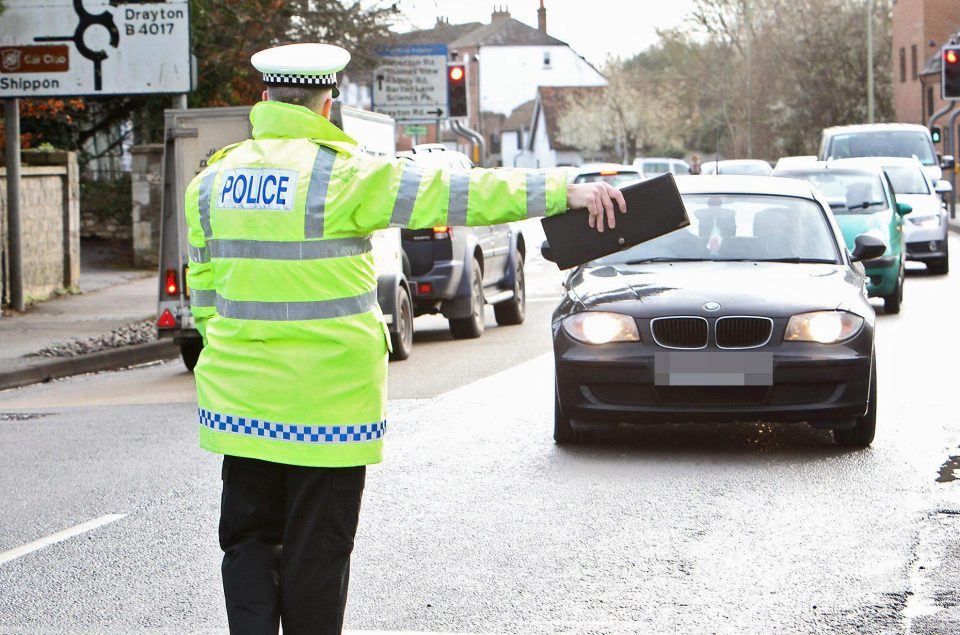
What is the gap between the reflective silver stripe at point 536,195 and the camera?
4.39 m

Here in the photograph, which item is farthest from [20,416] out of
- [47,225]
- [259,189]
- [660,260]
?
[47,225]

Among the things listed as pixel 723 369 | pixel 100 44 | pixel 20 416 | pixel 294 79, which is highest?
pixel 100 44

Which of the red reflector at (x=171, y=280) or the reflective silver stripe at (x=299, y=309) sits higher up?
the reflective silver stripe at (x=299, y=309)

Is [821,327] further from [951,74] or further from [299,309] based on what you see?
[951,74]

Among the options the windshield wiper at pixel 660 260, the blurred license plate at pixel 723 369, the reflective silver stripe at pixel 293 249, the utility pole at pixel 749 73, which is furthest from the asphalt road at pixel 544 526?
the utility pole at pixel 749 73

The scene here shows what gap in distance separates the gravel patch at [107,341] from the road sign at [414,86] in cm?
1416

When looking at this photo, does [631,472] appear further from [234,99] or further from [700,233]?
[234,99]

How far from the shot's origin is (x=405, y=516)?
24.4ft

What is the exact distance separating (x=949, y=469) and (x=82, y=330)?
39.4 ft

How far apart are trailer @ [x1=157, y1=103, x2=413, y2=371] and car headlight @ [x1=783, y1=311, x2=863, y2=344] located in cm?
639

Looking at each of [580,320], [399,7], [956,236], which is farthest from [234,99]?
[580,320]

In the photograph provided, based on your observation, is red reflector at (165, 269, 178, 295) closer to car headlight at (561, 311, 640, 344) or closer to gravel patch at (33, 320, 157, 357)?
gravel patch at (33, 320, 157, 357)

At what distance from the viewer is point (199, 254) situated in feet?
15.4

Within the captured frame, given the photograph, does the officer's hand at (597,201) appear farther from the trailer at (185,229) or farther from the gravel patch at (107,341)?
the gravel patch at (107,341)
